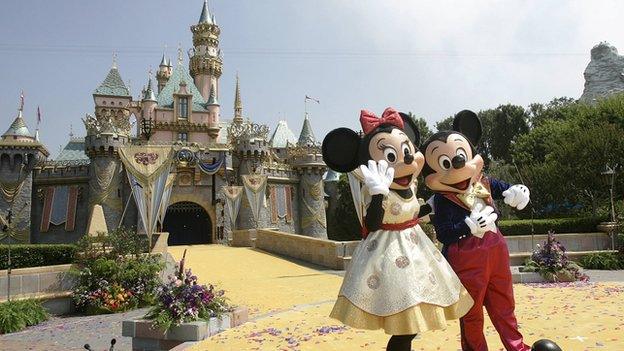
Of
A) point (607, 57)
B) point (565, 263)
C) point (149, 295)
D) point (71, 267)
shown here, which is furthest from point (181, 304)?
point (607, 57)

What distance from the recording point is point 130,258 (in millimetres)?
12539

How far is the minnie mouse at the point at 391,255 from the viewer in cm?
397

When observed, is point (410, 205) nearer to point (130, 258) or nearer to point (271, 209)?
point (130, 258)

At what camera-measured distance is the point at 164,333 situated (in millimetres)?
6590

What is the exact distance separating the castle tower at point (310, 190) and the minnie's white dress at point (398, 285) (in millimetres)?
32967

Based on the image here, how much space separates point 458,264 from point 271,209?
104 ft

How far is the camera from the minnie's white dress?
3.94m

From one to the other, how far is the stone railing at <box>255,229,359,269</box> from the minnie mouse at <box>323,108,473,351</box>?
11728 mm

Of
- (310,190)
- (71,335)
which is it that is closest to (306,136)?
(310,190)

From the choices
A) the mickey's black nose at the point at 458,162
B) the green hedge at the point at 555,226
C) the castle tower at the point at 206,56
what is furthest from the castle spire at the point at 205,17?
the mickey's black nose at the point at 458,162

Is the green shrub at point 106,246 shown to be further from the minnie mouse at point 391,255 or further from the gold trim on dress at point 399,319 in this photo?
the gold trim on dress at point 399,319

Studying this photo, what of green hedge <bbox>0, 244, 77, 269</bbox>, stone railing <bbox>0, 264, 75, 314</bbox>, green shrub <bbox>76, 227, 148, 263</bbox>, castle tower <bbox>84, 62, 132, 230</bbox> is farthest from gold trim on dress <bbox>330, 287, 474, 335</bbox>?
castle tower <bbox>84, 62, 132, 230</bbox>

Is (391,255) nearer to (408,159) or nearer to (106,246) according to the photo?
(408,159)

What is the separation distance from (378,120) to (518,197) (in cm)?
184
